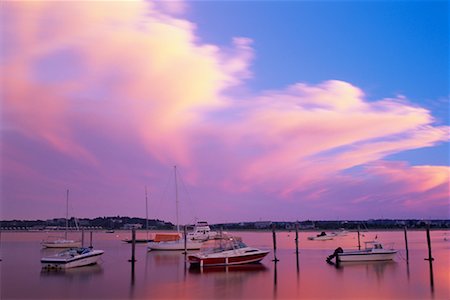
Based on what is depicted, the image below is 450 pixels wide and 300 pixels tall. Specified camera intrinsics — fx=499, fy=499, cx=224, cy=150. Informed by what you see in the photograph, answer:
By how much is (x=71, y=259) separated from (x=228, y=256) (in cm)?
1123

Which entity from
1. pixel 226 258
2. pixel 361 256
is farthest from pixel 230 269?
pixel 361 256

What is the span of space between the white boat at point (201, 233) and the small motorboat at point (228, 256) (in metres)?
30.4

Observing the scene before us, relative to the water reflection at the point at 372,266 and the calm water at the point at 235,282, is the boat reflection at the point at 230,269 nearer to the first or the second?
the calm water at the point at 235,282

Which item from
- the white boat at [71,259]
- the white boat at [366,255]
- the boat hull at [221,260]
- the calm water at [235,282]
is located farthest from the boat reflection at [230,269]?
the white boat at [71,259]

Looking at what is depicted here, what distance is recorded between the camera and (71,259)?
1395 inches

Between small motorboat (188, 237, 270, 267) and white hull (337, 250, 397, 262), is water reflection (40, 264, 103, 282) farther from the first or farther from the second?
white hull (337, 250, 397, 262)

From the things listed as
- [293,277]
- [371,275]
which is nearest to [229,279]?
[293,277]

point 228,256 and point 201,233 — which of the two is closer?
point 228,256

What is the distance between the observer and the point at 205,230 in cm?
7719

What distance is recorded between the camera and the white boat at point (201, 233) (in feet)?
231

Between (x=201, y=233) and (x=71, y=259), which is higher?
(x=201, y=233)

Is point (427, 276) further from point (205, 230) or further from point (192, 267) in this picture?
point (205, 230)

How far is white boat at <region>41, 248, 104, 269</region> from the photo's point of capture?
35000 mm

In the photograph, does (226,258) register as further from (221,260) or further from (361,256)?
(361,256)
